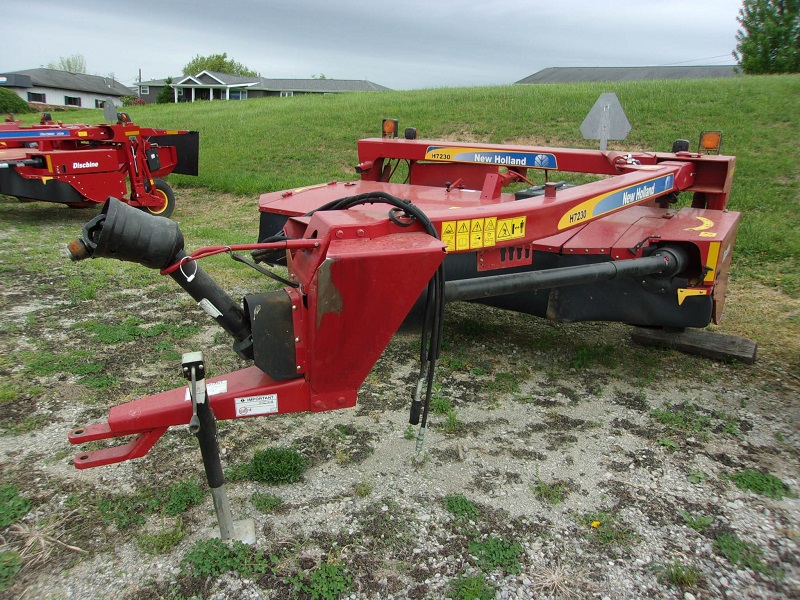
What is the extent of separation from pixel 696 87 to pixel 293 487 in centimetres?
1615

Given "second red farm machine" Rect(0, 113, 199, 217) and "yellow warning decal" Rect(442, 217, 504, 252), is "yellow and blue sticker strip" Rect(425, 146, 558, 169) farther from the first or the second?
"second red farm machine" Rect(0, 113, 199, 217)

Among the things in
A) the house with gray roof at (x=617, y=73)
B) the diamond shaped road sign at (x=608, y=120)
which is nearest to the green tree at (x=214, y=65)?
the house with gray roof at (x=617, y=73)

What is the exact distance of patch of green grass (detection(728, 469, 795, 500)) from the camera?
9.23ft

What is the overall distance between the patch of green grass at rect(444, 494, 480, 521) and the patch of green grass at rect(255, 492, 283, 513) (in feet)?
2.34

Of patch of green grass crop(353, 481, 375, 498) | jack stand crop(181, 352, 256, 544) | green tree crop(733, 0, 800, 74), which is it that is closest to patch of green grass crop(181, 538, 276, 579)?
jack stand crop(181, 352, 256, 544)

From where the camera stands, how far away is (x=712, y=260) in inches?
138

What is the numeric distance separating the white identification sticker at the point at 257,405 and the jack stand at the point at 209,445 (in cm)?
10

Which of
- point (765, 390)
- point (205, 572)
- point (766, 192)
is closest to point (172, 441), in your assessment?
point (205, 572)

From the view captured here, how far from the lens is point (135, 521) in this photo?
99.1 inches

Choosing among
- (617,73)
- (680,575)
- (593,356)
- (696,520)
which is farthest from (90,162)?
(617,73)

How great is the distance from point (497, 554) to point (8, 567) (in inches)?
70.4

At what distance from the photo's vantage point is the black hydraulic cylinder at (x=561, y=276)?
2.43 m

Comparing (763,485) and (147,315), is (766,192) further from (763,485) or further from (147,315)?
(147,315)

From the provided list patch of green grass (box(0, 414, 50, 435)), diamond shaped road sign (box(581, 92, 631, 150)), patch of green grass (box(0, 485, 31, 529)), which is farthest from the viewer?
diamond shaped road sign (box(581, 92, 631, 150))
